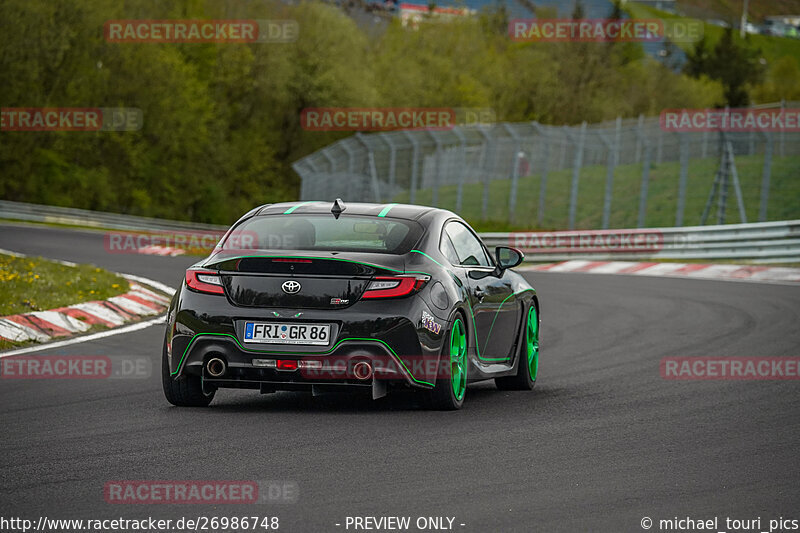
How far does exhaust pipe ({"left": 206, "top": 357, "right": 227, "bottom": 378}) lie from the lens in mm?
7711

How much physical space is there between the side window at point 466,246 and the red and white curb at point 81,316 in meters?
4.43

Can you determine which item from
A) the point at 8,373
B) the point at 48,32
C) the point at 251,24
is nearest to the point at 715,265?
the point at 8,373

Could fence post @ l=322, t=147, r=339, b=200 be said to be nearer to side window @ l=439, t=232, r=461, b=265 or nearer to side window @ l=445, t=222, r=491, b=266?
side window @ l=445, t=222, r=491, b=266

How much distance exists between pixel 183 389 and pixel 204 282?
0.71 metres

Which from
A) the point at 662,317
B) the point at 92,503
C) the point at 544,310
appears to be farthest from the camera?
the point at 544,310

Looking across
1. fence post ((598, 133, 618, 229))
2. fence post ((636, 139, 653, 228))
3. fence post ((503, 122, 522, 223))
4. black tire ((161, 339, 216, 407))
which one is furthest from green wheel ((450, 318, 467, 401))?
fence post ((503, 122, 522, 223))

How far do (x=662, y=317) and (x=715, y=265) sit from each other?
9.96 m

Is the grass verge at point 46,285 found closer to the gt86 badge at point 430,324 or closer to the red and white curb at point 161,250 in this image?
the gt86 badge at point 430,324

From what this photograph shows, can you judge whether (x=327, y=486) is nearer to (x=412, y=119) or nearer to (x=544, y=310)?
(x=544, y=310)

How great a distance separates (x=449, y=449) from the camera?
6.66m

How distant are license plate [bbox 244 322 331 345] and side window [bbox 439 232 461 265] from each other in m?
1.15

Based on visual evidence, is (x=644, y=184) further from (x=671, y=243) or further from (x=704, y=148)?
(x=671, y=243)

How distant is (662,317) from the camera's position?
15.6 m

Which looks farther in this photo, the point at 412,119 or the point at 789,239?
the point at 412,119
